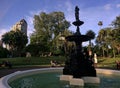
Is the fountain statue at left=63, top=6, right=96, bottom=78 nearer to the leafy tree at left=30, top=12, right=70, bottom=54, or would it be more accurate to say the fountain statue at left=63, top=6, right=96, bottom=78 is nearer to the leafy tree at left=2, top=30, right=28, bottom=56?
the leafy tree at left=2, top=30, right=28, bottom=56

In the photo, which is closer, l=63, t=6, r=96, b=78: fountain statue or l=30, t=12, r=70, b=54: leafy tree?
l=63, t=6, r=96, b=78: fountain statue

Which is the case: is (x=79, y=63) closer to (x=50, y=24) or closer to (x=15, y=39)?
(x=15, y=39)

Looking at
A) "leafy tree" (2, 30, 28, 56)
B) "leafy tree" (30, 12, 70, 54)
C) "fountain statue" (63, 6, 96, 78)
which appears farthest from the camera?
"leafy tree" (30, 12, 70, 54)

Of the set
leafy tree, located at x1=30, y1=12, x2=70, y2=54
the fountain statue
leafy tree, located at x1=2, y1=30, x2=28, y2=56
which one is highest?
leafy tree, located at x1=30, y1=12, x2=70, y2=54

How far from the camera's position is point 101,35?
71.6m

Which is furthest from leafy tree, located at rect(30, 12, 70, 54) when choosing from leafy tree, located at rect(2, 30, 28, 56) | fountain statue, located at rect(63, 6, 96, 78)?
fountain statue, located at rect(63, 6, 96, 78)

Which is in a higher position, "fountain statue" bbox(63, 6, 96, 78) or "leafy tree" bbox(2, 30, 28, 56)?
"leafy tree" bbox(2, 30, 28, 56)

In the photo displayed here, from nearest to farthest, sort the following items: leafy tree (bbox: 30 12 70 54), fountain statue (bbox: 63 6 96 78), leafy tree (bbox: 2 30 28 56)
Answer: fountain statue (bbox: 63 6 96 78) < leafy tree (bbox: 2 30 28 56) < leafy tree (bbox: 30 12 70 54)

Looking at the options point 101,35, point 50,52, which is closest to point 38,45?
point 50,52

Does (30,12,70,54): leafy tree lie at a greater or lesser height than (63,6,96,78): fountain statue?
greater

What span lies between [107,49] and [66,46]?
13.9 metres

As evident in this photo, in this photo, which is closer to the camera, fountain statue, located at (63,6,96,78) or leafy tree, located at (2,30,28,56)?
fountain statue, located at (63,6,96,78)

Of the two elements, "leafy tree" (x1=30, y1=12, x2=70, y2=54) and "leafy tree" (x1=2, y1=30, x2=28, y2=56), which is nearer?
"leafy tree" (x1=2, y1=30, x2=28, y2=56)

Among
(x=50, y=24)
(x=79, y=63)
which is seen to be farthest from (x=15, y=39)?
(x=79, y=63)
